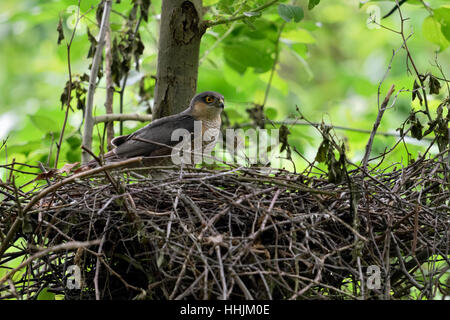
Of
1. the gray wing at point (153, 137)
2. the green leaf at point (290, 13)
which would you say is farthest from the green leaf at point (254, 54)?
the green leaf at point (290, 13)

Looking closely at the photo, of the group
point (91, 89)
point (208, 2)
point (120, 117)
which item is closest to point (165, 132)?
point (120, 117)

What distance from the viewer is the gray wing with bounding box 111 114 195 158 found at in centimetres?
544

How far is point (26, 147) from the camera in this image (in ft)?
19.6

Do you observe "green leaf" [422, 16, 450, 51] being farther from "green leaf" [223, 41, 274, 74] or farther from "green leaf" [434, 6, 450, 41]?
"green leaf" [223, 41, 274, 74]

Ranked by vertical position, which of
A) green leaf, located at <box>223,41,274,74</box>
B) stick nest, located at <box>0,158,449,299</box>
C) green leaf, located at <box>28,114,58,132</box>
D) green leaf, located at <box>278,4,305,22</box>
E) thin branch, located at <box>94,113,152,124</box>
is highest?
green leaf, located at <box>223,41,274,74</box>

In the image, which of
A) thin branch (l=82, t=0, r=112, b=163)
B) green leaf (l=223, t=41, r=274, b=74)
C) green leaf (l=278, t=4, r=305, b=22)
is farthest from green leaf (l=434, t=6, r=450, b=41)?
thin branch (l=82, t=0, r=112, b=163)

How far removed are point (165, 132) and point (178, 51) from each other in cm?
83

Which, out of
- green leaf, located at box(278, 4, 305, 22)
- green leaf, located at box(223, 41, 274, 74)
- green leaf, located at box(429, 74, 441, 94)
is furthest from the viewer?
green leaf, located at box(223, 41, 274, 74)

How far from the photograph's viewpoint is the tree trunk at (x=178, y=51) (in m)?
5.11

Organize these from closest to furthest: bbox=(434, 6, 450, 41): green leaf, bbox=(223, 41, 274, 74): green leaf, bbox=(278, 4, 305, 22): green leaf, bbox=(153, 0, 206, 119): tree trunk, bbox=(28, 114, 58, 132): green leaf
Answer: bbox=(278, 4, 305, 22): green leaf < bbox=(153, 0, 206, 119): tree trunk < bbox=(434, 6, 450, 41): green leaf < bbox=(28, 114, 58, 132): green leaf < bbox=(223, 41, 274, 74): green leaf

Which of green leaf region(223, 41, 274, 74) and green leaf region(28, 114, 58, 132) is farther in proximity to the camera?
green leaf region(223, 41, 274, 74)

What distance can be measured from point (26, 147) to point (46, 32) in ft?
25.5

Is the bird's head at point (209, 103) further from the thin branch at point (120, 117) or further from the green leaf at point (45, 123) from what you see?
the green leaf at point (45, 123)
